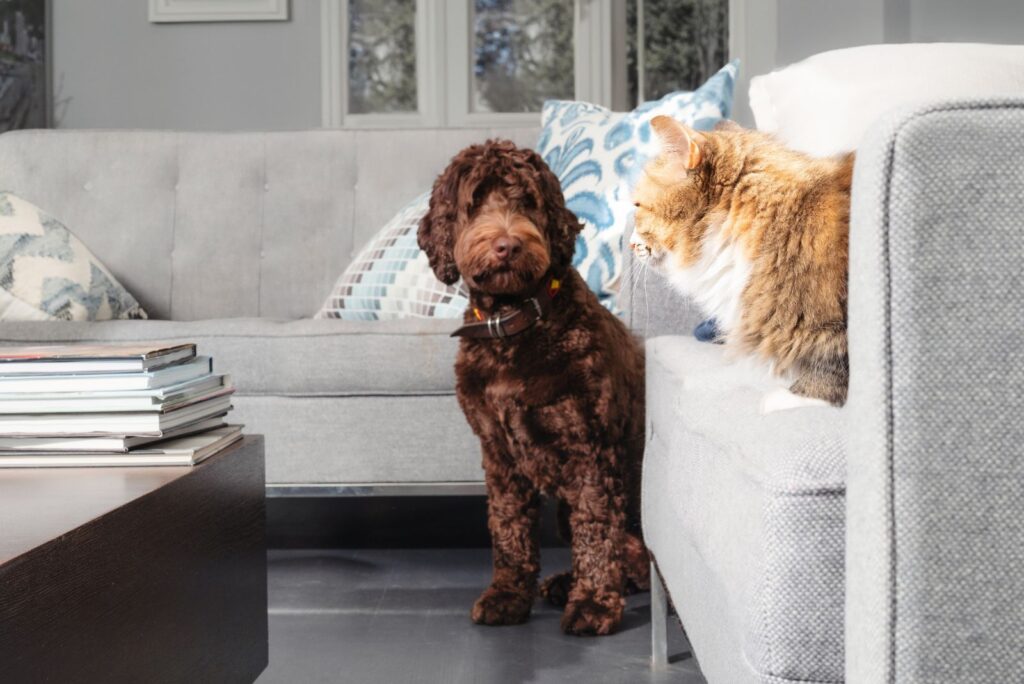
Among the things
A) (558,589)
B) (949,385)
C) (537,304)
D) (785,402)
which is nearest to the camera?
(949,385)

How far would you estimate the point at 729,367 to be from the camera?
Result: 1.08 metres

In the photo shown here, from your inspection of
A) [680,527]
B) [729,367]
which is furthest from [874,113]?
[680,527]

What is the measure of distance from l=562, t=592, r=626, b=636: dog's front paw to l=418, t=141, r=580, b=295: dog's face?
0.54m

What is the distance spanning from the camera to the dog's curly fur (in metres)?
1.68

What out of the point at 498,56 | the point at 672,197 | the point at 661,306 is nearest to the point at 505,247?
the point at 661,306

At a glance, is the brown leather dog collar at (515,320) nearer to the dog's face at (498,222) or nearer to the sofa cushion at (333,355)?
the dog's face at (498,222)

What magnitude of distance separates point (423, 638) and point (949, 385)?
1.33m

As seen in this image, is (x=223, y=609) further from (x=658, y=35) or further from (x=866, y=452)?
(x=658, y=35)

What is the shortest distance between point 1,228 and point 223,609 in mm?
1663

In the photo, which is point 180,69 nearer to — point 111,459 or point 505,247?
point 505,247

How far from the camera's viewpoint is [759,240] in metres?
1.01

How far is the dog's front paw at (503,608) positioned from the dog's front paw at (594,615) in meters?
0.09

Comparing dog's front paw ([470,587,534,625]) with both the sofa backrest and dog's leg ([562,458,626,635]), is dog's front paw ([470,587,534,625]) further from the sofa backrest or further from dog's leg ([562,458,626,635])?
the sofa backrest

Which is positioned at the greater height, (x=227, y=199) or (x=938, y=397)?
(x=227, y=199)
